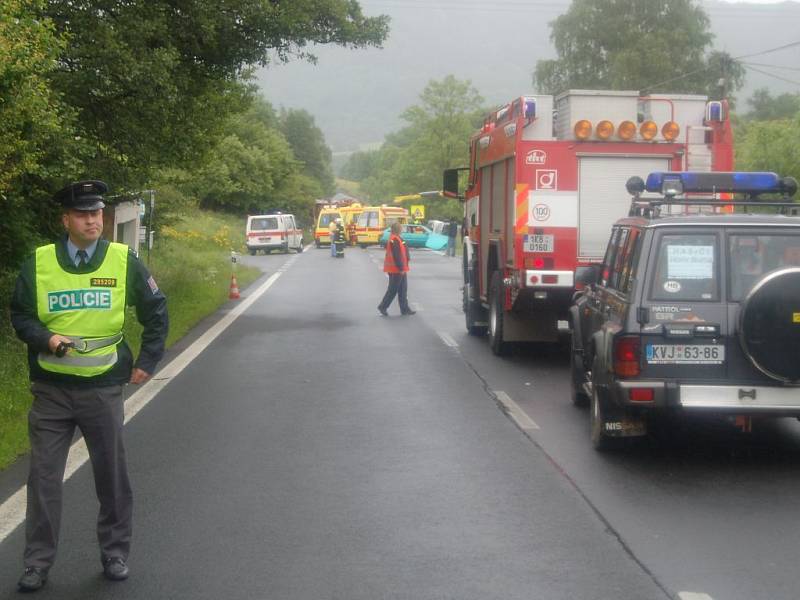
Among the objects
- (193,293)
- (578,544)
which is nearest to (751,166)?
(193,293)

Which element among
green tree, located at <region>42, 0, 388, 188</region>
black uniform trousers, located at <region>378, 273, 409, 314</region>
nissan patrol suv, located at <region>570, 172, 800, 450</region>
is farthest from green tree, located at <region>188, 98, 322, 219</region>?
nissan patrol suv, located at <region>570, 172, 800, 450</region>

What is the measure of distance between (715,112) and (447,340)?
211 inches

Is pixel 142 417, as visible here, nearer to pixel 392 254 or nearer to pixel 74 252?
pixel 74 252

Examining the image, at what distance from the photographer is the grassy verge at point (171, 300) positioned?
10266 millimetres

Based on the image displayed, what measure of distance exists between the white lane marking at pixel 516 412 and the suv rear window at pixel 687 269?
2267 millimetres

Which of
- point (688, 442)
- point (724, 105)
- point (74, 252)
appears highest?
point (724, 105)

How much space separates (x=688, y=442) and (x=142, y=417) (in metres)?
4.56

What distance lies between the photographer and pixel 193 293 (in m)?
24.6

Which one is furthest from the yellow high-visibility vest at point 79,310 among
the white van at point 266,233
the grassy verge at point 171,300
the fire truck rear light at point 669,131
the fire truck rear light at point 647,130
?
the white van at point 266,233

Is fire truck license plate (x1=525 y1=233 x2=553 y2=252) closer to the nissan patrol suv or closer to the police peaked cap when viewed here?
the nissan patrol suv

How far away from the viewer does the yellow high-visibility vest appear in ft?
19.1

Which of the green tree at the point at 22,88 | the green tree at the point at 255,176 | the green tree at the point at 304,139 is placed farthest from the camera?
the green tree at the point at 304,139

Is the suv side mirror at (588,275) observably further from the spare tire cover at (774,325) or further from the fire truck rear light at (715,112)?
the fire truck rear light at (715,112)

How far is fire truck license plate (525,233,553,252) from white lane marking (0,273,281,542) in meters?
4.16
